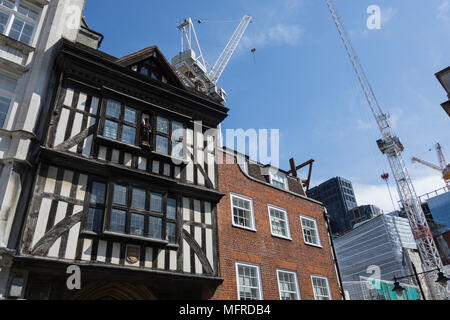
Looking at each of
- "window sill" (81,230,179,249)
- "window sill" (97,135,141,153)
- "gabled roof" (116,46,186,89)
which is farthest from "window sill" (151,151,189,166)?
"gabled roof" (116,46,186,89)

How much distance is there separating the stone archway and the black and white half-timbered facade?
0.04 m

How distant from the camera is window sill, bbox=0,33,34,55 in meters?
12.8

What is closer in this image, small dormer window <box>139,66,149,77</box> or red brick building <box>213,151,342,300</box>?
red brick building <box>213,151,342,300</box>

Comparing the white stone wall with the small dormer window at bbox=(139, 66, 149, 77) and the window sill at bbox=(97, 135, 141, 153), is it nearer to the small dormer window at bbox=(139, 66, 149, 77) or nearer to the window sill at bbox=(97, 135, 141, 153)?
the window sill at bbox=(97, 135, 141, 153)

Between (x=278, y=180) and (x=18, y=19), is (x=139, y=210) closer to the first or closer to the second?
(x=18, y=19)

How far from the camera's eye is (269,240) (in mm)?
17578

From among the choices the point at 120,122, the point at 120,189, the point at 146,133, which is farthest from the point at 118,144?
the point at 120,189

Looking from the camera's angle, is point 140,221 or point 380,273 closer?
point 140,221

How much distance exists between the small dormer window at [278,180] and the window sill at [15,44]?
14.2m

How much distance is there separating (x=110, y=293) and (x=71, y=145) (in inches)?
230

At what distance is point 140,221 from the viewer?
12.6 meters

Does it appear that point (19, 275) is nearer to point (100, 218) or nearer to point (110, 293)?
point (100, 218)

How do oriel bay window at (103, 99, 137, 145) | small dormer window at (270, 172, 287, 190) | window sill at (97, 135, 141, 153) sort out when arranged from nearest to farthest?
window sill at (97, 135, 141, 153) → oriel bay window at (103, 99, 137, 145) → small dormer window at (270, 172, 287, 190)
